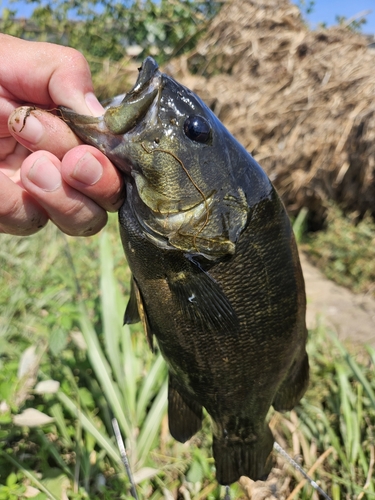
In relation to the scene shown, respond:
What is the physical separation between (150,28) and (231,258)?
8851 millimetres

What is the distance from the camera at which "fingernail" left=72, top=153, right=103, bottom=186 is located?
1.30 meters

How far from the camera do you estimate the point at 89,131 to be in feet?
4.25

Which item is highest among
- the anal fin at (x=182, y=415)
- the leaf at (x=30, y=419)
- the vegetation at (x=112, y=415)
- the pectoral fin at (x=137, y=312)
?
the pectoral fin at (x=137, y=312)

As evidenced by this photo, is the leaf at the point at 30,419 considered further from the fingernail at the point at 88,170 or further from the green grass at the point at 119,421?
the fingernail at the point at 88,170

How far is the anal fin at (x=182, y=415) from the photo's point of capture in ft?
5.42

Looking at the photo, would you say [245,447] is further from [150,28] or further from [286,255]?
[150,28]

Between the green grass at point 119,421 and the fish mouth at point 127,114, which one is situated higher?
the fish mouth at point 127,114

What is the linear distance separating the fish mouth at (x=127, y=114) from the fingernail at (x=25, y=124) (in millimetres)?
109

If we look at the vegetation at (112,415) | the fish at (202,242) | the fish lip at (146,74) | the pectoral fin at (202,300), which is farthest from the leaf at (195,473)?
the fish lip at (146,74)

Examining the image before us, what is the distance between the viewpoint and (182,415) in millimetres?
1666

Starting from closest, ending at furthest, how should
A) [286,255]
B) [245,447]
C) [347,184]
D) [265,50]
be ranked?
[286,255], [245,447], [347,184], [265,50]

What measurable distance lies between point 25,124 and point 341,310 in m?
3.95

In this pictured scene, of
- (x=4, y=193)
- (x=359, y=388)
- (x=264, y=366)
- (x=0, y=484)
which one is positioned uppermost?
(x=4, y=193)

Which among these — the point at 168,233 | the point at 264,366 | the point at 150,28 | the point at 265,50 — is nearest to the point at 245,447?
the point at 264,366
